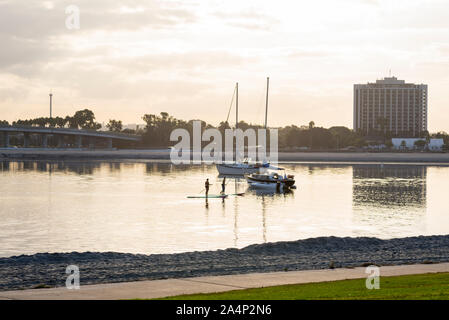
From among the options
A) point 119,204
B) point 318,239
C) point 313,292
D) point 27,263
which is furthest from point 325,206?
point 313,292

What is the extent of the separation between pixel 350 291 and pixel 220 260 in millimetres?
8660

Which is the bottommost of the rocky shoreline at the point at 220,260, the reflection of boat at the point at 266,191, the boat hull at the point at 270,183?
the reflection of boat at the point at 266,191

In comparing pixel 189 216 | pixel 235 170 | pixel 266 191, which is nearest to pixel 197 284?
pixel 189 216

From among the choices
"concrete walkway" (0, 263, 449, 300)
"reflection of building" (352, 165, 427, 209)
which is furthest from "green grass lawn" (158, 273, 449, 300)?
"reflection of building" (352, 165, 427, 209)

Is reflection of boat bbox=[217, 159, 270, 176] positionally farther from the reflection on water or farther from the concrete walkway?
the concrete walkway

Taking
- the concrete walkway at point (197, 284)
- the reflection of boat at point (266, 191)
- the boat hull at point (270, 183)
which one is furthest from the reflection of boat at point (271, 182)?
the concrete walkway at point (197, 284)

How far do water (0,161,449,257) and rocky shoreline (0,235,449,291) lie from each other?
11.6 ft

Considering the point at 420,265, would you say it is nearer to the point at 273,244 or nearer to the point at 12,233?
the point at 273,244

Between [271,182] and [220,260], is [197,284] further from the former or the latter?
[271,182]

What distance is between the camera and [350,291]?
52.9ft

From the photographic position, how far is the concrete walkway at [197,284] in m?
16.2

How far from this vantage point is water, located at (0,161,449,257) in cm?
3143

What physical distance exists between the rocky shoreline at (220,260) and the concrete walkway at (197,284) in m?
1.43

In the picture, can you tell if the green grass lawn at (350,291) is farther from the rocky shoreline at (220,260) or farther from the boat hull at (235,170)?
the boat hull at (235,170)
